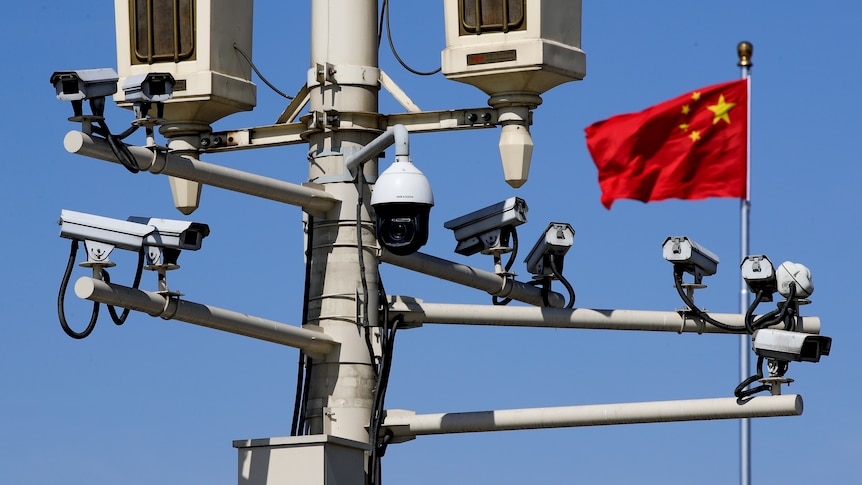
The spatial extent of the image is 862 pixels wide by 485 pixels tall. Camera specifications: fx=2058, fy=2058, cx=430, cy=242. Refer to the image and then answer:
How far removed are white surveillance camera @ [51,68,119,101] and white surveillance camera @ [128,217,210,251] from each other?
5.23 ft

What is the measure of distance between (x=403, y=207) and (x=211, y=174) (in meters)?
1.80

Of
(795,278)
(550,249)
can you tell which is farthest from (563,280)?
(795,278)

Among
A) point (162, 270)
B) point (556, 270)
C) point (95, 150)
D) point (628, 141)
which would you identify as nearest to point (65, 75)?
point (95, 150)

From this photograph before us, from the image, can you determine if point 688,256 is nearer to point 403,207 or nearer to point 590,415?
point 590,415

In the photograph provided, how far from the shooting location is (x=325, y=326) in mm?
18625

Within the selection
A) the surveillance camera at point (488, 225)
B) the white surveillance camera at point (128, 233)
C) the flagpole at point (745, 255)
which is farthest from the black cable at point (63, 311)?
the flagpole at point (745, 255)

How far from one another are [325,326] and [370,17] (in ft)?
9.75

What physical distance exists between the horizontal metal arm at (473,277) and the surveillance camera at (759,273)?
2.28 meters

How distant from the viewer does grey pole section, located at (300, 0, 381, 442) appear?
18.4 meters

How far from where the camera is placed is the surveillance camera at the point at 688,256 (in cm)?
1858

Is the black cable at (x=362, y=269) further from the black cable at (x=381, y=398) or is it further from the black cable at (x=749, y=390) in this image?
the black cable at (x=749, y=390)

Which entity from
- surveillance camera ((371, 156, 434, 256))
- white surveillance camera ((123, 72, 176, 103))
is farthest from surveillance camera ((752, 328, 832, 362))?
white surveillance camera ((123, 72, 176, 103))

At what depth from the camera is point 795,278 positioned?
1738 centimetres

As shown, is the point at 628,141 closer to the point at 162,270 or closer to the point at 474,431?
the point at 474,431
